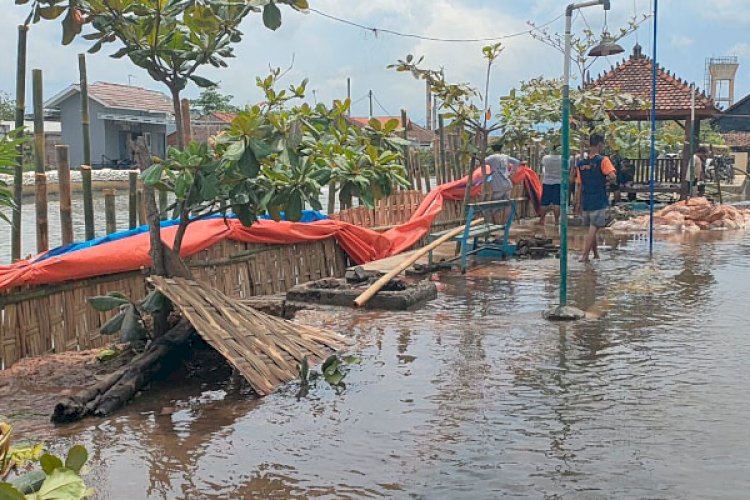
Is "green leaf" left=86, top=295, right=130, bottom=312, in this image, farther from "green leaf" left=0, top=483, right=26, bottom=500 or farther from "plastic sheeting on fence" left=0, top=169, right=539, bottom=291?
"green leaf" left=0, top=483, right=26, bottom=500

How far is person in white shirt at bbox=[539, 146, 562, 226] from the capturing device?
667 inches

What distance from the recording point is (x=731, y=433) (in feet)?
17.3

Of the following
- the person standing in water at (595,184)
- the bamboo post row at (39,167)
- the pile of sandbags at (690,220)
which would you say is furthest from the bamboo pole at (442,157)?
the bamboo post row at (39,167)

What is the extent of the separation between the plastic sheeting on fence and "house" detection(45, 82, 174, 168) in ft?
89.8

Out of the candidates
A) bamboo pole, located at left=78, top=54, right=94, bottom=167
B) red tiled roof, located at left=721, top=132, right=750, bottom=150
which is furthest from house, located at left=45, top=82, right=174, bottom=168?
red tiled roof, located at left=721, top=132, right=750, bottom=150

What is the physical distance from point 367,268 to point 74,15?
481 cm

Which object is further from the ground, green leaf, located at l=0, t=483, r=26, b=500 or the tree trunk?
the tree trunk

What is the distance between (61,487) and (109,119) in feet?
128

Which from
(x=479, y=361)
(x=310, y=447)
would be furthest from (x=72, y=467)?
(x=479, y=361)

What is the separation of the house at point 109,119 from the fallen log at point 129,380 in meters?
32.6

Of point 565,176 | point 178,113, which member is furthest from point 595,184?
point 178,113

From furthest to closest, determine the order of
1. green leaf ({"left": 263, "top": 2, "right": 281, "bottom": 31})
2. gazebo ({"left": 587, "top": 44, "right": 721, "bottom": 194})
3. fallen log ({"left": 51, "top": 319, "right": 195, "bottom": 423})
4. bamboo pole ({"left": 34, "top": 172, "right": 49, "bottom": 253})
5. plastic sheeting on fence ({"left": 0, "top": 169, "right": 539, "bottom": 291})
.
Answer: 1. gazebo ({"left": 587, "top": 44, "right": 721, "bottom": 194})
2. bamboo pole ({"left": 34, "top": 172, "right": 49, "bottom": 253})
3. plastic sheeting on fence ({"left": 0, "top": 169, "right": 539, "bottom": 291})
4. green leaf ({"left": 263, "top": 2, "right": 281, "bottom": 31})
5. fallen log ({"left": 51, "top": 319, "right": 195, "bottom": 423})

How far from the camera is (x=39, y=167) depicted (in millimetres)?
9227

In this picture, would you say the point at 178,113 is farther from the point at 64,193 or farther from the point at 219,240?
the point at 219,240
